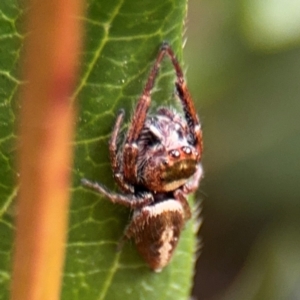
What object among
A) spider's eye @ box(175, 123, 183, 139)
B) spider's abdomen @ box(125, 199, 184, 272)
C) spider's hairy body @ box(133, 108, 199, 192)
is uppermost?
spider's eye @ box(175, 123, 183, 139)

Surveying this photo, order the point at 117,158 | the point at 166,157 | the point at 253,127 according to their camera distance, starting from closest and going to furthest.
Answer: the point at 117,158, the point at 166,157, the point at 253,127

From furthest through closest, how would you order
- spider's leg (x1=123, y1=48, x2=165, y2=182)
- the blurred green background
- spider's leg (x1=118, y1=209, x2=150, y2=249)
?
the blurred green background, spider's leg (x1=118, y1=209, x2=150, y2=249), spider's leg (x1=123, y1=48, x2=165, y2=182)

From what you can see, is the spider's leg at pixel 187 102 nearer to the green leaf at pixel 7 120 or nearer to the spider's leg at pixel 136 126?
the spider's leg at pixel 136 126

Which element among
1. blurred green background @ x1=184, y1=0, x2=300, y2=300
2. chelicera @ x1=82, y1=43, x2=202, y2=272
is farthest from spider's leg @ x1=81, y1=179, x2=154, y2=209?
blurred green background @ x1=184, y1=0, x2=300, y2=300

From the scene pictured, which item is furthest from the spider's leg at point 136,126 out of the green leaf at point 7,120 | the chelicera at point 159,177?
the green leaf at point 7,120

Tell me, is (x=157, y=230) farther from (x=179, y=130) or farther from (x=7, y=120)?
(x=7, y=120)

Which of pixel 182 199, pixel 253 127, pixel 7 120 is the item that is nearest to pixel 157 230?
pixel 182 199

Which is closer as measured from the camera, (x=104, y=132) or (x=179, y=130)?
(x=104, y=132)

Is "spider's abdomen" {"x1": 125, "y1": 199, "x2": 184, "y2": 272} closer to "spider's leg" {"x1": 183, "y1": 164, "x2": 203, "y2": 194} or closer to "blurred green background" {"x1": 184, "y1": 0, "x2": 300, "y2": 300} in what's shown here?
"spider's leg" {"x1": 183, "y1": 164, "x2": 203, "y2": 194}
